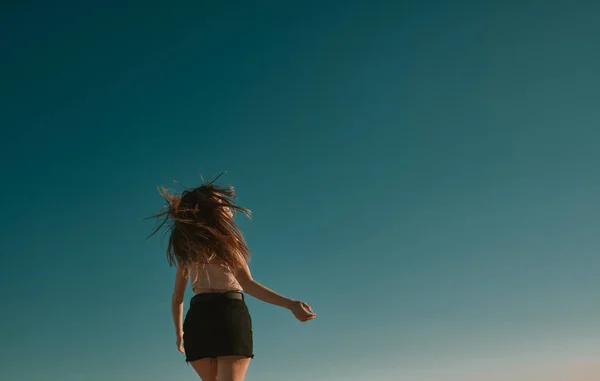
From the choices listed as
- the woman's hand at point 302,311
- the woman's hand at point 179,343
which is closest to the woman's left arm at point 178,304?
the woman's hand at point 179,343

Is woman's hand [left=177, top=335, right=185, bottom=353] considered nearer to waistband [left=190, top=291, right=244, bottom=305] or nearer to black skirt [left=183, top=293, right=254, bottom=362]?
black skirt [left=183, top=293, right=254, bottom=362]

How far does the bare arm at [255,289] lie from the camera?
537cm

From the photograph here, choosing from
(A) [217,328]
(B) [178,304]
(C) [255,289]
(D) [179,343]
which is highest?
(B) [178,304]

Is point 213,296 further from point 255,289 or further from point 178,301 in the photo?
point 178,301

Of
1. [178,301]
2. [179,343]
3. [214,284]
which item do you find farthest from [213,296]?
[179,343]

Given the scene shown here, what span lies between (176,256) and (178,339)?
3.71 ft

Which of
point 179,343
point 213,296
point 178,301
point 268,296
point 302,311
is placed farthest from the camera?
point 179,343

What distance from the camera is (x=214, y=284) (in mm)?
5297

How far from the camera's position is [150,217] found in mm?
5805

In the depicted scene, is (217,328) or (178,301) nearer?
(217,328)

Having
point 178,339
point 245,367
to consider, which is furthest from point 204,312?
point 178,339

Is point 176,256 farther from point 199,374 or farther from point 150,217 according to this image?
point 199,374

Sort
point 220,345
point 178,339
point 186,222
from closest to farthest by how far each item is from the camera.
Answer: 1. point 220,345
2. point 186,222
3. point 178,339

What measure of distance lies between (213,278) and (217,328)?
505 millimetres
